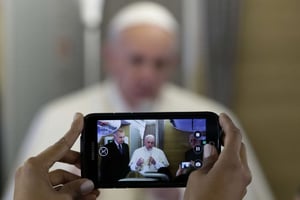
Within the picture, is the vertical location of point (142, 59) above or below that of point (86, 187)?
above

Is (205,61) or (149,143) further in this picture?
(205,61)

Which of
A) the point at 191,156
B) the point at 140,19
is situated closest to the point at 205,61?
the point at 140,19

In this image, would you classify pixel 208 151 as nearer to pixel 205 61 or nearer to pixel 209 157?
pixel 209 157

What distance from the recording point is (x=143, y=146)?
0.51 meters

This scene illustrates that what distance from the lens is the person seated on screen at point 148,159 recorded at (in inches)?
20.1

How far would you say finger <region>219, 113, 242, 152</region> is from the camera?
475 millimetres

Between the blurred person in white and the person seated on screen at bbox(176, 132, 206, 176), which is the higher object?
the blurred person in white

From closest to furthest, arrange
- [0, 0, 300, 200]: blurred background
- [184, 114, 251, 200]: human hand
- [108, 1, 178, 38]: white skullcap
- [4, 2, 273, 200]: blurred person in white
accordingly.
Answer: [184, 114, 251, 200]: human hand → [4, 2, 273, 200]: blurred person in white → [108, 1, 178, 38]: white skullcap → [0, 0, 300, 200]: blurred background

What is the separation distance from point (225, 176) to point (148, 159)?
0.26 ft

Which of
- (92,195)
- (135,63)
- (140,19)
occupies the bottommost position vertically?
(92,195)

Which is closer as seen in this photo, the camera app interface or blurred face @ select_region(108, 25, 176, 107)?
the camera app interface

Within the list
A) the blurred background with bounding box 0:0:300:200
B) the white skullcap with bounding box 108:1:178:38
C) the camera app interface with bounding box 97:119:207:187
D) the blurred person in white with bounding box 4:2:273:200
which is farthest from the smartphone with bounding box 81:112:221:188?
the blurred background with bounding box 0:0:300:200

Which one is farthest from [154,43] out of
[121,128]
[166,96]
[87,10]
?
[121,128]

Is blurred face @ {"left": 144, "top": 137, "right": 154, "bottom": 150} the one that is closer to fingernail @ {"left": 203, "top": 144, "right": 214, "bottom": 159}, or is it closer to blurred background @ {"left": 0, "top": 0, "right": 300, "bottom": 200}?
fingernail @ {"left": 203, "top": 144, "right": 214, "bottom": 159}
